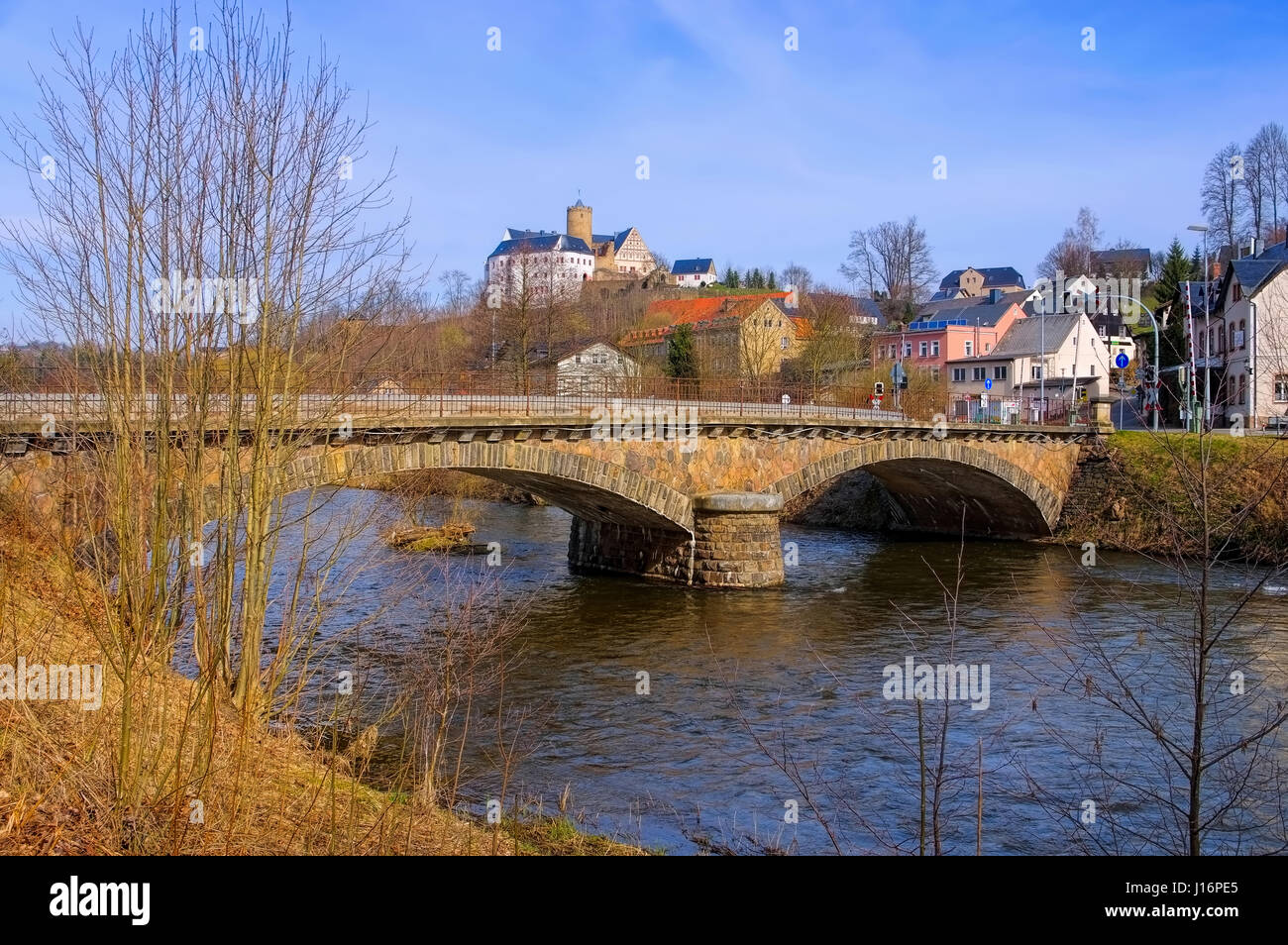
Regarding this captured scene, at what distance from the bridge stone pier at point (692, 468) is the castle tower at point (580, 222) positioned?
455ft

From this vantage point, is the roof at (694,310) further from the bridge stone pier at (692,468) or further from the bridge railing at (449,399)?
the bridge stone pier at (692,468)

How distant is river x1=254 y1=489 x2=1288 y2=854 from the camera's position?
1113cm

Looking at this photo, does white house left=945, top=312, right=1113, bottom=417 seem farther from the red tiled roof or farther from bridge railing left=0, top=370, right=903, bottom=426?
bridge railing left=0, top=370, right=903, bottom=426

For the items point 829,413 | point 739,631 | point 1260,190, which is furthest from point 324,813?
point 1260,190

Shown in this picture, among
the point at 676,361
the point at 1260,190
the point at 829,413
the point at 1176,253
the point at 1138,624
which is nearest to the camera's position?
the point at 1138,624

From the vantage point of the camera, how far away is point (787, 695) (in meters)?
16.5

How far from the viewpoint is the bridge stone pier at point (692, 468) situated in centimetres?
2206

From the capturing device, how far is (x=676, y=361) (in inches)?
2239

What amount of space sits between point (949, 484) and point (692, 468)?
14263 millimetres

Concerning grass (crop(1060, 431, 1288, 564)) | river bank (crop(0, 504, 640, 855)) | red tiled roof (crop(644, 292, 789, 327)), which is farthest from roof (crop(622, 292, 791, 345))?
river bank (crop(0, 504, 640, 855))

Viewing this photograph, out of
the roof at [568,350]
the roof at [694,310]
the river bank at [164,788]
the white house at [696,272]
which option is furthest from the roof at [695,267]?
the river bank at [164,788]

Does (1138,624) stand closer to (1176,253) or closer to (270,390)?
(270,390)

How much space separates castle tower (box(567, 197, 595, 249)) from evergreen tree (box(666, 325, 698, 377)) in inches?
4455
